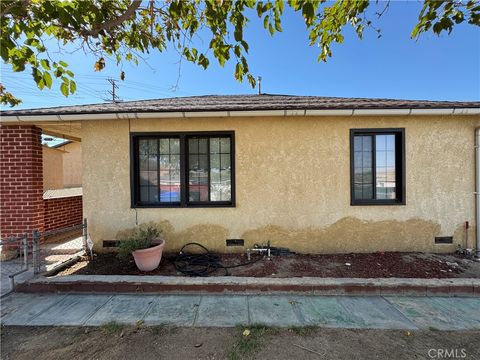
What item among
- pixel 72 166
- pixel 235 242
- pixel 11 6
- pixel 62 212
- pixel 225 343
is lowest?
pixel 225 343

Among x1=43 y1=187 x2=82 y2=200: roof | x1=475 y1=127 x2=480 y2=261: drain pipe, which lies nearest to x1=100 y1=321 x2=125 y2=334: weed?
x1=43 y1=187 x2=82 y2=200: roof

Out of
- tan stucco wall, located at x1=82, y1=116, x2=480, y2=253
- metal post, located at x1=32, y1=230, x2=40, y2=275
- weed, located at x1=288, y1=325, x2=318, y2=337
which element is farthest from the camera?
tan stucco wall, located at x1=82, y1=116, x2=480, y2=253

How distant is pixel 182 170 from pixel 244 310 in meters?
3.01

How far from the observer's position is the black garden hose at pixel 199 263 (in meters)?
3.93

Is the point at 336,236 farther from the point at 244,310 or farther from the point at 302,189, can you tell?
the point at 244,310

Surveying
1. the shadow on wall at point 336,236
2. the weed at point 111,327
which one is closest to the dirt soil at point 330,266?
the shadow on wall at point 336,236

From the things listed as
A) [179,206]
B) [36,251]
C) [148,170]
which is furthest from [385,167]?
[36,251]

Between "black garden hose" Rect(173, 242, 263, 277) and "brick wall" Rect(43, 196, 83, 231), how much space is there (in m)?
3.64

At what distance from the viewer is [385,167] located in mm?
4863

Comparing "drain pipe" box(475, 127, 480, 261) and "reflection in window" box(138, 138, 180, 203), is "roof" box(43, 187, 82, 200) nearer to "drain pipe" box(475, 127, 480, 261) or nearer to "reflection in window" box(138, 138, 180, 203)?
"reflection in window" box(138, 138, 180, 203)

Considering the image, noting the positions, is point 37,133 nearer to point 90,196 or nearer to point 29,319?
point 90,196

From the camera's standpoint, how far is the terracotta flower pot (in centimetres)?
385

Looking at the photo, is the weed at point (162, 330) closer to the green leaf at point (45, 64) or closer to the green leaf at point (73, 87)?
the green leaf at point (73, 87)

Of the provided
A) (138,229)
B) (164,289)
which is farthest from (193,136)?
(164,289)
